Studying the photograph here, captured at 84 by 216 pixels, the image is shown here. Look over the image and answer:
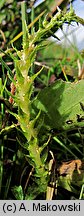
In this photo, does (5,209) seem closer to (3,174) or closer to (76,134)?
(3,174)

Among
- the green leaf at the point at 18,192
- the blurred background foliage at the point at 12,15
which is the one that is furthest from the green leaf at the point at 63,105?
the blurred background foliage at the point at 12,15

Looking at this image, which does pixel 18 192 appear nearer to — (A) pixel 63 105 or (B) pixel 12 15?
(A) pixel 63 105

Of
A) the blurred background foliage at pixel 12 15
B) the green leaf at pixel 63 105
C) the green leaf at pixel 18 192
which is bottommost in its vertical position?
the green leaf at pixel 18 192

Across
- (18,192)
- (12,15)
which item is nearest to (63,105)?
(18,192)

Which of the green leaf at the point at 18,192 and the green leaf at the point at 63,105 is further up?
the green leaf at the point at 63,105

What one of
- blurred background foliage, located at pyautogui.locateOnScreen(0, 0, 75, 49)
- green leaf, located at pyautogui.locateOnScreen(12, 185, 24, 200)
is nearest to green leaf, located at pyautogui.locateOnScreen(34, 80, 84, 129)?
green leaf, located at pyautogui.locateOnScreen(12, 185, 24, 200)

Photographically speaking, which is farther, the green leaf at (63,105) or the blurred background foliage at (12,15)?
the blurred background foliage at (12,15)

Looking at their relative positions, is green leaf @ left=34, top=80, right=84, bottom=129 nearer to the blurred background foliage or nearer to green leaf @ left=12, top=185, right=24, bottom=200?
green leaf @ left=12, top=185, right=24, bottom=200

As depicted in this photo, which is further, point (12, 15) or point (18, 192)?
point (12, 15)

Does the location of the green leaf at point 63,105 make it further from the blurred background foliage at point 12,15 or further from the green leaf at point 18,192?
the blurred background foliage at point 12,15
